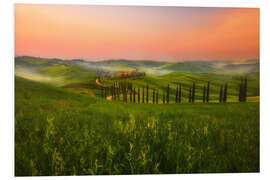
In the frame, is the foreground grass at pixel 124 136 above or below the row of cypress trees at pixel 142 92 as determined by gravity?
below

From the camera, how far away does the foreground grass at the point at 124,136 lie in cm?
212

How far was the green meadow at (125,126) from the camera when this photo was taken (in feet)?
7.00

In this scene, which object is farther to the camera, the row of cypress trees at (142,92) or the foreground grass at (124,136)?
the row of cypress trees at (142,92)

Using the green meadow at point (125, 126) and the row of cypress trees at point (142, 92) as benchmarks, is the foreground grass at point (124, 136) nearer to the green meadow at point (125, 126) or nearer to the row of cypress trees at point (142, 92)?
the green meadow at point (125, 126)

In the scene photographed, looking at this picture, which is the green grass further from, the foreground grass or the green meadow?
the foreground grass

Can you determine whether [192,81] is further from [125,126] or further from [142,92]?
[125,126]

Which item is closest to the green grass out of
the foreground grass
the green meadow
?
the green meadow

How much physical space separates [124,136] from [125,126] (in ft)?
0.65

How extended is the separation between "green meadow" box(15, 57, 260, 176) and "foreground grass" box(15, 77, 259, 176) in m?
0.01

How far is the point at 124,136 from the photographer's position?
92.4 inches

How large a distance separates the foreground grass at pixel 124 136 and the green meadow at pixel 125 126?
0.01 metres

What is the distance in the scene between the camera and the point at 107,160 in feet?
6.88

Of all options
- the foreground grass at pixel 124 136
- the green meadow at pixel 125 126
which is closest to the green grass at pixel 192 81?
the green meadow at pixel 125 126
